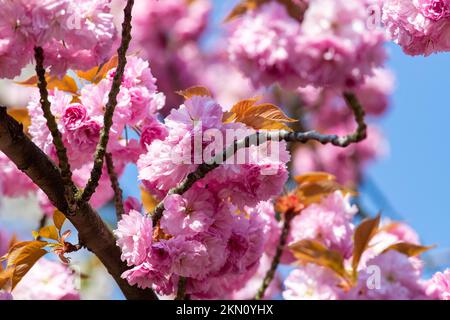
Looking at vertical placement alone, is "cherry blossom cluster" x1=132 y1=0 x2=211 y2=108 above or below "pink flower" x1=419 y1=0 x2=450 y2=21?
above

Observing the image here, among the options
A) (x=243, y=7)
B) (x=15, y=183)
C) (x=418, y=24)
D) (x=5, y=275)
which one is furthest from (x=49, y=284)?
(x=418, y=24)

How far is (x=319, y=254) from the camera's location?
2355 millimetres

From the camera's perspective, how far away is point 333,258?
7.72 ft

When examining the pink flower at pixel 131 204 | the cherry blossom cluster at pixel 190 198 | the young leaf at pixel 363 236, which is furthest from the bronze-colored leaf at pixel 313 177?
the cherry blossom cluster at pixel 190 198

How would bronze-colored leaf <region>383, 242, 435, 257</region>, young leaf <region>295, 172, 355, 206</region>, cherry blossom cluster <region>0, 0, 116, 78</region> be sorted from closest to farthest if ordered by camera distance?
1. cherry blossom cluster <region>0, 0, 116, 78</region>
2. bronze-colored leaf <region>383, 242, 435, 257</region>
3. young leaf <region>295, 172, 355, 206</region>

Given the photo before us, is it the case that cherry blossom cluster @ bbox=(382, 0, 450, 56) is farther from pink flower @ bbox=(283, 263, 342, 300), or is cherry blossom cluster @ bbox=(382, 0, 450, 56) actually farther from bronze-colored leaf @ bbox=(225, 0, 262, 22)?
bronze-colored leaf @ bbox=(225, 0, 262, 22)

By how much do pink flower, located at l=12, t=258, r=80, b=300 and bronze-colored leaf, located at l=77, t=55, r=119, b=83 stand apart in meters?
0.68

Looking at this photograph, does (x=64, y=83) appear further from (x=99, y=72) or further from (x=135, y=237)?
(x=135, y=237)

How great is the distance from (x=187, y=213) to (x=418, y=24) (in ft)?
2.13

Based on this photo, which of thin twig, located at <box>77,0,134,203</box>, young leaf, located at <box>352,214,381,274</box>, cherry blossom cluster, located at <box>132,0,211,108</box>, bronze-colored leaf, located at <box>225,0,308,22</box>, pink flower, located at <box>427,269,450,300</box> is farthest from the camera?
cherry blossom cluster, located at <box>132,0,211,108</box>

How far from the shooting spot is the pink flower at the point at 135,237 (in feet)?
5.52

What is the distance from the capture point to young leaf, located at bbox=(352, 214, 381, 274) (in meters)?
2.32

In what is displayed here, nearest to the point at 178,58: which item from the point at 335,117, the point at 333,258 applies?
the point at 335,117

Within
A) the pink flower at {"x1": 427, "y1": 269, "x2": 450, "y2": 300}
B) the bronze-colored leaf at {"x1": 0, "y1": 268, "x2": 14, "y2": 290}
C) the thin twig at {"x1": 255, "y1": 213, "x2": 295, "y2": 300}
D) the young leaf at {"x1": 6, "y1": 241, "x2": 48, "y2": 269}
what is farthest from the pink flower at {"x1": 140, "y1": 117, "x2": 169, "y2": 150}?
the pink flower at {"x1": 427, "y1": 269, "x2": 450, "y2": 300}
